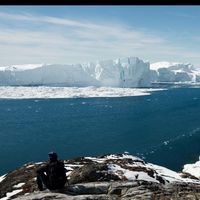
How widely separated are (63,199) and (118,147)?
5910 cm

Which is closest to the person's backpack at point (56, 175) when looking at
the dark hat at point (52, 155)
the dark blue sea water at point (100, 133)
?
the dark hat at point (52, 155)

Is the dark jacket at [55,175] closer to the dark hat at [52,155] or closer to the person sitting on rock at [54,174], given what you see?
the person sitting on rock at [54,174]

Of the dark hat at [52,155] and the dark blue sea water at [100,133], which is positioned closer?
the dark hat at [52,155]

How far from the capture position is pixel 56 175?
14.4 m

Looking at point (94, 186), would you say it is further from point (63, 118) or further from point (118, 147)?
point (63, 118)

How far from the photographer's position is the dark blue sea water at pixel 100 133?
67.4 meters

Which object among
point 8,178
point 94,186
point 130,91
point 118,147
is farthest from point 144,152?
point 130,91

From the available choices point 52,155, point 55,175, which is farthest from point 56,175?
point 52,155

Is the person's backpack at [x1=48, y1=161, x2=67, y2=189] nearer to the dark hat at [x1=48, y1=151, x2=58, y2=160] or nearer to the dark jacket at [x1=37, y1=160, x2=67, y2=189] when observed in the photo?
the dark jacket at [x1=37, y1=160, x2=67, y2=189]

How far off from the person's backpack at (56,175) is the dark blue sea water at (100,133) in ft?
149

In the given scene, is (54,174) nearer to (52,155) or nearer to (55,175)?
(55,175)

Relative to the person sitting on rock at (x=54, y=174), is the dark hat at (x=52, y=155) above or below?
above

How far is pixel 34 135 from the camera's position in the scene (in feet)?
269

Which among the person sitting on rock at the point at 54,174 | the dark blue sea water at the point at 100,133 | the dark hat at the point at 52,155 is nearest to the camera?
the dark hat at the point at 52,155
